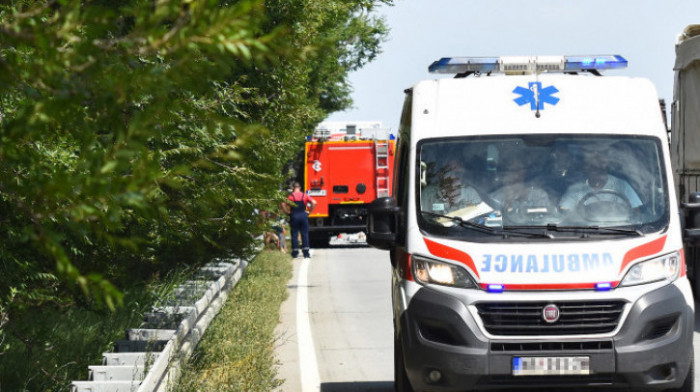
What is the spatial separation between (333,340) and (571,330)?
605 cm

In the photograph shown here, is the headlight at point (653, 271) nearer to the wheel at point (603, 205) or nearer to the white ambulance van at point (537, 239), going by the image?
the white ambulance van at point (537, 239)

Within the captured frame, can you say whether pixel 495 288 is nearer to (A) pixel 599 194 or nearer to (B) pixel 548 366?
(B) pixel 548 366

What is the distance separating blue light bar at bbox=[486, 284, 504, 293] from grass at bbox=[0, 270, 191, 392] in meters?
2.54

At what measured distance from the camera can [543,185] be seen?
7.72 meters

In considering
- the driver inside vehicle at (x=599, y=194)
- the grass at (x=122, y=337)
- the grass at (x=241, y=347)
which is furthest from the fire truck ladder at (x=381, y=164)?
the driver inside vehicle at (x=599, y=194)

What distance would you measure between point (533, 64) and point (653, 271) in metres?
2.14

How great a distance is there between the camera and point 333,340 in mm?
12930

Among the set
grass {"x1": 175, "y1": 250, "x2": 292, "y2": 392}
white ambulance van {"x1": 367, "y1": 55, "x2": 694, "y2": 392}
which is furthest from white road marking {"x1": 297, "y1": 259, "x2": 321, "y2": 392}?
white ambulance van {"x1": 367, "y1": 55, "x2": 694, "y2": 392}

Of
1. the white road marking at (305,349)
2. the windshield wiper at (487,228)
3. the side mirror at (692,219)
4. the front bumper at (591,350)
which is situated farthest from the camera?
the white road marking at (305,349)

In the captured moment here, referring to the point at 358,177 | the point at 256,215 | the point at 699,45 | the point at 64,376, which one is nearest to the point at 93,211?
the point at 64,376

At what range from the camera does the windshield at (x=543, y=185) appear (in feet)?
24.7

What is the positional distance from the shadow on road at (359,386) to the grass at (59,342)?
6.04 ft

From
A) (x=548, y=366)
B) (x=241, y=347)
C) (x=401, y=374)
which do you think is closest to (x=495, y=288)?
(x=548, y=366)

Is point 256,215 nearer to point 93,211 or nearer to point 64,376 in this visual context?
point 64,376
